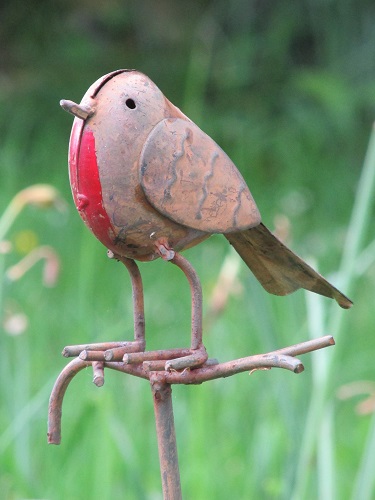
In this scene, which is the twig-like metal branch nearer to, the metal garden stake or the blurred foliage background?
the metal garden stake

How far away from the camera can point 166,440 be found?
619 millimetres

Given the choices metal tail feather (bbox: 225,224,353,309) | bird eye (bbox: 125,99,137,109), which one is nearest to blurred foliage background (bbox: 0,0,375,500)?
metal tail feather (bbox: 225,224,353,309)

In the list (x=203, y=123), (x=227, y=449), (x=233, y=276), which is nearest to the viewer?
(x=233, y=276)

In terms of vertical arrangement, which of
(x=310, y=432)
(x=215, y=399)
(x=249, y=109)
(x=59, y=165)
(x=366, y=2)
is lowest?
(x=310, y=432)

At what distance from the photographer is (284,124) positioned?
2.89 meters

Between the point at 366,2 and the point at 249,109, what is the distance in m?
0.53

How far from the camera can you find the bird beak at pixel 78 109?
2.01ft

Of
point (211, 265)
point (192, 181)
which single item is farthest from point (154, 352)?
point (211, 265)

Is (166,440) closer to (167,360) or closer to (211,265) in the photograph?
(167,360)

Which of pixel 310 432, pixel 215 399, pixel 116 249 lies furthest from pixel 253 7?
pixel 116 249

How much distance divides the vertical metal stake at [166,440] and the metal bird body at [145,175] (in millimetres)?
87

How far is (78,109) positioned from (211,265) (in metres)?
1.53

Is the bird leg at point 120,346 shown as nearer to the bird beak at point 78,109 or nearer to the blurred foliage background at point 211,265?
the bird beak at point 78,109

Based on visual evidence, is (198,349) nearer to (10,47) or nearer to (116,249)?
(116,249)
